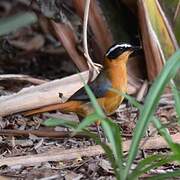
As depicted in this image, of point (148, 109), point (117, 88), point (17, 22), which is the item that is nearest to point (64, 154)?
point (117, 88)

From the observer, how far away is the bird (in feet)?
14.7

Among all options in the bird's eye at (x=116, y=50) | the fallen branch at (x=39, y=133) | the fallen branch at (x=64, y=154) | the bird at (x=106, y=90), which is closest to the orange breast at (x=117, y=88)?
the bird at (x=106, y=90)

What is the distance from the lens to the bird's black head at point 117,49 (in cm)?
470

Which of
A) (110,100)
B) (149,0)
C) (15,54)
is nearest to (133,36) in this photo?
(149,0)

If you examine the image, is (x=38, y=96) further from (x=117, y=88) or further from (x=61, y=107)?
(x=117, y=88)

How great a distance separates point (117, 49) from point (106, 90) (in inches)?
15.9

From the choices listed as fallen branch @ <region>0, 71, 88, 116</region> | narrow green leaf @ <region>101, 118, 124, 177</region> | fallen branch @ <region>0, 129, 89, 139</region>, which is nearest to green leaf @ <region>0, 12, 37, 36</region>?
narrow green leaf @ <region>101, 118, 124, 177</region>

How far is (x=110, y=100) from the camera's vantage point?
A: 14.7 feet

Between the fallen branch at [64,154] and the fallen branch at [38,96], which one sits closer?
the fallen branch at [64,154]

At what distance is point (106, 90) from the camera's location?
453 cm

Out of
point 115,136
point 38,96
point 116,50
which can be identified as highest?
point 116,50

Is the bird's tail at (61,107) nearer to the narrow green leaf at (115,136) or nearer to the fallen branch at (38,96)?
the fallen branch at (38,96)

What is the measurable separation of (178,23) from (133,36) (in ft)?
2.33

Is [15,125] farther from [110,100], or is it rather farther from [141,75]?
[141,75]
